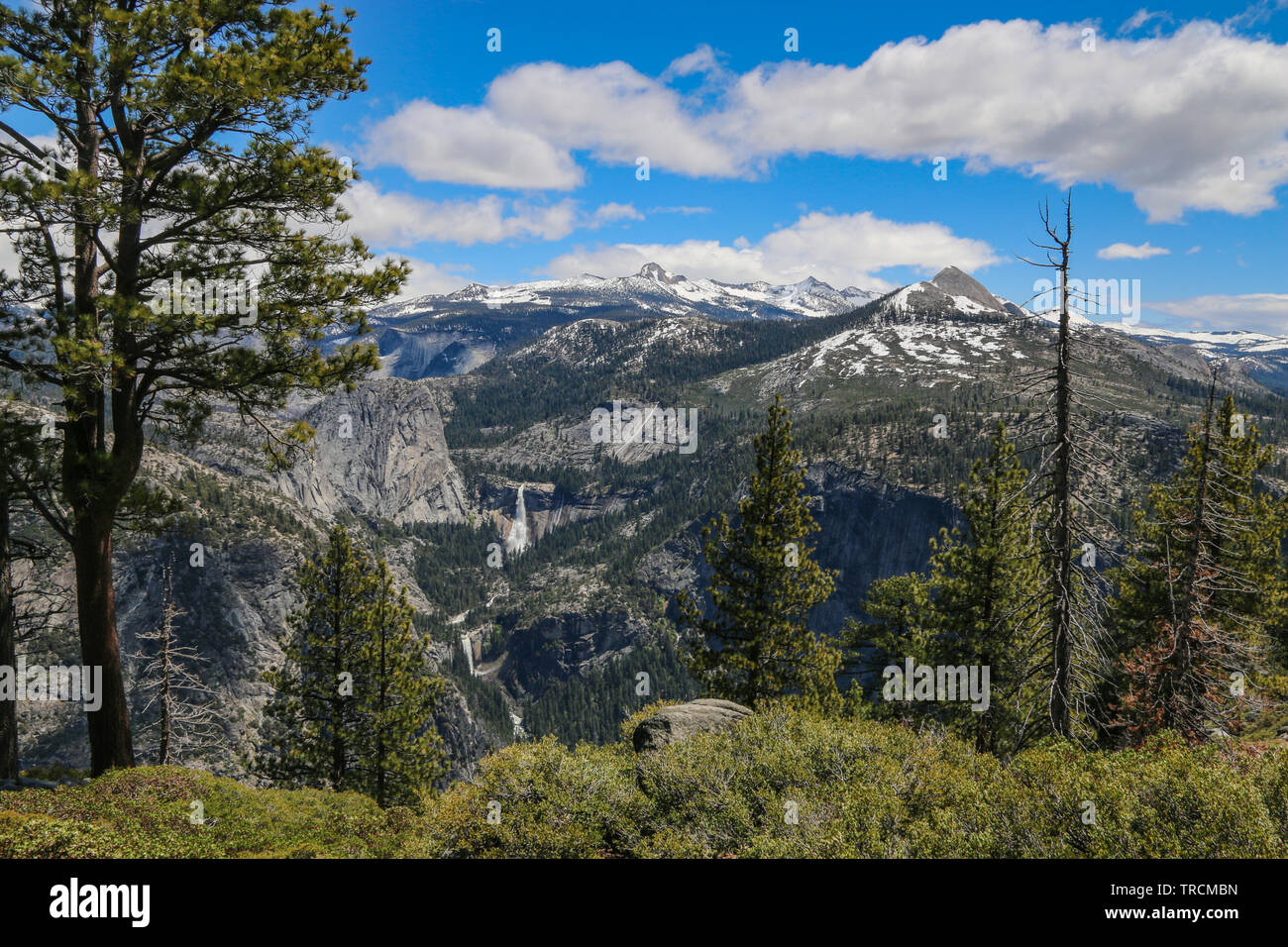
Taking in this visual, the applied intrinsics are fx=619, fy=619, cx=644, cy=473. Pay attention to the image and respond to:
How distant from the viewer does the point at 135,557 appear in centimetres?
10706

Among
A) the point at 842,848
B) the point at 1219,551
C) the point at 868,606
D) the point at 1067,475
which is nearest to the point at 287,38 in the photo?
the point at 842,848

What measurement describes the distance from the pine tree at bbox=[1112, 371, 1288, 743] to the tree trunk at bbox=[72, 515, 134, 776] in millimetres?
23449

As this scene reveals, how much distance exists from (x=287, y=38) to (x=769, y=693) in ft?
71.2

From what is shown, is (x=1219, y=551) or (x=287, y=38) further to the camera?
(x=1219, y=551)

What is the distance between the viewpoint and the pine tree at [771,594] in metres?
22.0

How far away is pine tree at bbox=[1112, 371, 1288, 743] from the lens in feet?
62.3

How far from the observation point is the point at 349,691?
24172mm

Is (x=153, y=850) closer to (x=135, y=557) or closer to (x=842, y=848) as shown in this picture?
(x=842, y=848)

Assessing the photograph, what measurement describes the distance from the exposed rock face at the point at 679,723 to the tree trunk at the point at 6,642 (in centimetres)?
1291

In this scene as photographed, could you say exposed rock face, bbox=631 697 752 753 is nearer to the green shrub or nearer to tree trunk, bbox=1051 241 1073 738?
the green shrub
